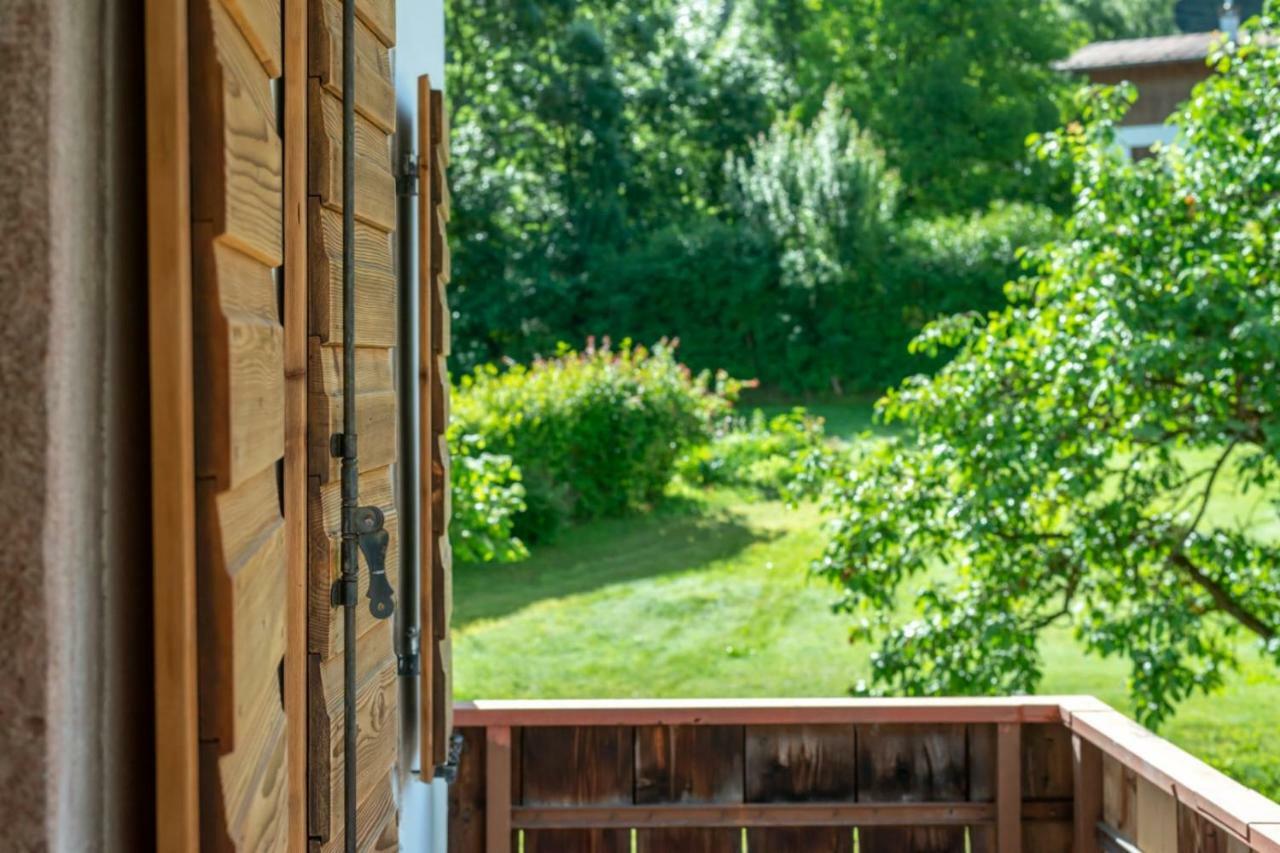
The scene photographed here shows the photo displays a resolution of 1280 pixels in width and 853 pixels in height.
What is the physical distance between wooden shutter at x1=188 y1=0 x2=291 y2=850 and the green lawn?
513 centimetres

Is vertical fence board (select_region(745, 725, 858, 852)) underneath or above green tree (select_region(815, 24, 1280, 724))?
underneath

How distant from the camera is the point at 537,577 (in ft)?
29.0

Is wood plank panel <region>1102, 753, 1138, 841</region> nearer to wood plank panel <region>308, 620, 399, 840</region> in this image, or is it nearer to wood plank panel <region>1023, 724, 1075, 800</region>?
wood plank panel <region>1023, 724, 1075, 800</region>

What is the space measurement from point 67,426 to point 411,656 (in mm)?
1564

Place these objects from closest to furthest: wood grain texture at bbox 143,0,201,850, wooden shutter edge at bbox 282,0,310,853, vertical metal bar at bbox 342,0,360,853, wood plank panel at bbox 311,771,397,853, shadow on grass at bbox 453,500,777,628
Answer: wood grain texture at bbox 143,0,201,850 → wooden shutter edge at bbox 282,0,310,853 → vertical metal bar at bbox 342,0,360,853 → wood plank panel at bbox 311,771,397,853 → shadow on grass at bbox 453,500,777,628

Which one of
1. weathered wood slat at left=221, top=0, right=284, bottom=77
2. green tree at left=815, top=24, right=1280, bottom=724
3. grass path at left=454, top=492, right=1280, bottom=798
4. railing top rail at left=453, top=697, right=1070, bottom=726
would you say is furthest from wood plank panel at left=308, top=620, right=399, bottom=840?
grass path at left=454, top=492, right=1280, bottom=798

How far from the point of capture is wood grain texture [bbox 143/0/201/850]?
87 centimetres

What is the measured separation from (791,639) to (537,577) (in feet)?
5.70

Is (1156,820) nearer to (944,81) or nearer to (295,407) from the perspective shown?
(295,407)

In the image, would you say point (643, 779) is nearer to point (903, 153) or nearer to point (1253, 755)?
point (1253, 755)

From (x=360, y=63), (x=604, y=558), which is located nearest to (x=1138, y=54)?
(x=604, y=558)

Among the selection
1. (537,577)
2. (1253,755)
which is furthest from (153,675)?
(537,577)

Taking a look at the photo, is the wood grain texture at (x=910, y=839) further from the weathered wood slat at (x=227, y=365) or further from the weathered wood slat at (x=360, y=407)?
the weathered wood slat at (x=227, y=365)

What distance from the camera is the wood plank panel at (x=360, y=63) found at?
1.49 meters
